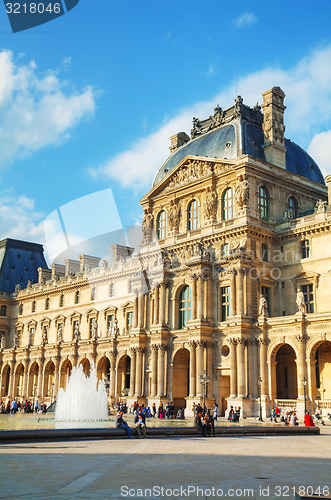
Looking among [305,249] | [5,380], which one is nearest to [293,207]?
[305,249]

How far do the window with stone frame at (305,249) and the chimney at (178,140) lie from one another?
22.7 m

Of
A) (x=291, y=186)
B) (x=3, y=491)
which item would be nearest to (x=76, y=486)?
(x=3, y=491)

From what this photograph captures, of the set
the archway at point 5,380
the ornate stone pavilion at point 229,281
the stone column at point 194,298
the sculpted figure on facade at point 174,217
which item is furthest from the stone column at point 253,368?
the archway at point 5,380

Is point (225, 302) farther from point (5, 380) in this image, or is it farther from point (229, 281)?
point (5, 380)

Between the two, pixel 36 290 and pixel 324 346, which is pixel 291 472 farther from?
pixel 36 290

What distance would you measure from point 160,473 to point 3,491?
13.6 feet

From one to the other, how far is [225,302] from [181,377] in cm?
880

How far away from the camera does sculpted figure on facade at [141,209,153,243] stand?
60.8 meters

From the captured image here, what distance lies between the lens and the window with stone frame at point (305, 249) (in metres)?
49.4

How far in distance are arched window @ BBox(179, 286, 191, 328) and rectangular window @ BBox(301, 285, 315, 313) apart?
10.9m

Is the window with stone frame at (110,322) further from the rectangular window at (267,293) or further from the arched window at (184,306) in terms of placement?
the rectangular window at (267,293)

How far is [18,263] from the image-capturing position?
9431 centimetres

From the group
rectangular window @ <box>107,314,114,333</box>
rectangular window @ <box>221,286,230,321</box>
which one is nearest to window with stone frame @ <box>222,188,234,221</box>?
rectangular window @ <box>221,286,230,321</box>

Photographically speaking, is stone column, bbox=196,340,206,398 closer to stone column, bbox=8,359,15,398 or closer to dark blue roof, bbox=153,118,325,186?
dark blue roof, bbox=153,118,325,186
